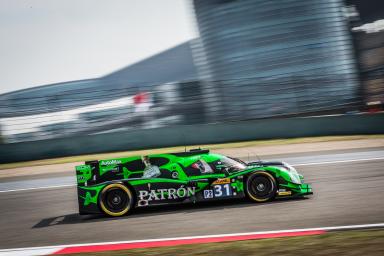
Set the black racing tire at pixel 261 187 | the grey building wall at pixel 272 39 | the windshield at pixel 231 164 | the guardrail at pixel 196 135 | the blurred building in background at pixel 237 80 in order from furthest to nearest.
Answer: the grey building wall at pixel 272 39, the blurred building in background at pixel 237 80, the guardrail at pixel 196 135, the windshield at pixel 231 164, the black racing tire at pixel 261 187

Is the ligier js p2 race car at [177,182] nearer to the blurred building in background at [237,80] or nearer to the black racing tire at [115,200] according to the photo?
the black racing tire at [115,200]

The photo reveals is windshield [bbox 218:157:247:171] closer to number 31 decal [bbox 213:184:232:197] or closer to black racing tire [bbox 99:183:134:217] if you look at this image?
number 31 decal [bbox 213:184:232:197]

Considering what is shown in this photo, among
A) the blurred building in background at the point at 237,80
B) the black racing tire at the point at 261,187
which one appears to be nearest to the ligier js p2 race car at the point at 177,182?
the black racing tire at the point at 261,187

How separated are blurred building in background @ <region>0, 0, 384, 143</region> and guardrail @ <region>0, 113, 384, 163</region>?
0.82 meters

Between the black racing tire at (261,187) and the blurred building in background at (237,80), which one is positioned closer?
the black racing tire at (261,187)

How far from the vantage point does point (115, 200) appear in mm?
9531

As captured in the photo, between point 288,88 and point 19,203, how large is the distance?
16446 millimetres

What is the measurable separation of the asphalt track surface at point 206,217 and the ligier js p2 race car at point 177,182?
0.78ft

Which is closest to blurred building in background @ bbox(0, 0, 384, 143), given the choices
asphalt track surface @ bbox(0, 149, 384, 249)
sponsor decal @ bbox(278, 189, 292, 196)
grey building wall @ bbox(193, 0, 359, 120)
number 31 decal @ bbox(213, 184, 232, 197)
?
grey building wall @ bbox(193, 0, 359, 120)

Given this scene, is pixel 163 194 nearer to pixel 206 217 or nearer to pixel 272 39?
pixel 206 217

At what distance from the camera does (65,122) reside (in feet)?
80.4

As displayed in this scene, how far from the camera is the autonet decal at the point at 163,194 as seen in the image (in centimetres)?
924

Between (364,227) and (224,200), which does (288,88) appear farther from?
(364,227)

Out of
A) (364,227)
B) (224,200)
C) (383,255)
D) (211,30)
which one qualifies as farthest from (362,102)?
(211,30)
